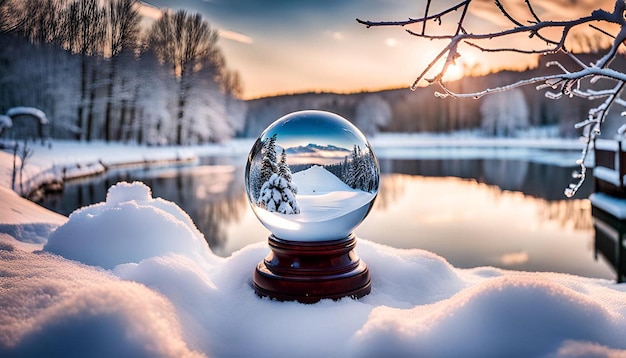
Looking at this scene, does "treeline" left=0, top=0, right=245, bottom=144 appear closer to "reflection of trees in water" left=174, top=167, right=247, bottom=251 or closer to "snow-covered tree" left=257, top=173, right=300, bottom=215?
"reflection of trees in water" left=174, top=167, right=247, bottom=251

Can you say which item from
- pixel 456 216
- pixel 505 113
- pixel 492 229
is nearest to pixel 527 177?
pixel 456 216

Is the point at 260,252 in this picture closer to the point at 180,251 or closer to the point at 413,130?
the point at 180,251

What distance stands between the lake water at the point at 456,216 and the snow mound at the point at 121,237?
4.21m

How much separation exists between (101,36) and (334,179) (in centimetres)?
2742

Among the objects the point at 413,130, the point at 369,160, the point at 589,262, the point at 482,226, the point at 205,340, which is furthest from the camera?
the point at 413,130

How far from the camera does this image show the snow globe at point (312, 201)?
3486 millimetres

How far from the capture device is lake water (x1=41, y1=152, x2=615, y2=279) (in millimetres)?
8742

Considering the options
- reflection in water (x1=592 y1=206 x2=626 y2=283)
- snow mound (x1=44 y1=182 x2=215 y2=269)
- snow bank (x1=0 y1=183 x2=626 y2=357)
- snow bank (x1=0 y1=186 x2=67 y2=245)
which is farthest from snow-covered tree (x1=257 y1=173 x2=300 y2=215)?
reflection in water (x1=592 y1=206 x2=626 y2=283)

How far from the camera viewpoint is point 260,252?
4.39 metres

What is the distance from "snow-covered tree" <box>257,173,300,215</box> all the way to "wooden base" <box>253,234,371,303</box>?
29 centimetres

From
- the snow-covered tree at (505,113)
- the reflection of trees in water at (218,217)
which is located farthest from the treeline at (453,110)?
the reflection of trees in water at (218,217)

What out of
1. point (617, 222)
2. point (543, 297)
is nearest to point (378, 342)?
point (543, 297)

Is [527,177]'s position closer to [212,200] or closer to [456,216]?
[456,216]

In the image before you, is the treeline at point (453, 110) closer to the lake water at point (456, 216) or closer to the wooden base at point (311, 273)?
the lake water at point (456, 216)
